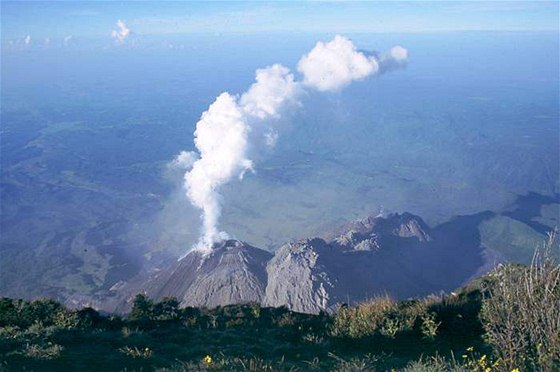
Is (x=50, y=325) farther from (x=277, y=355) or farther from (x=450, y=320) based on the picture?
(x=450, y=320)

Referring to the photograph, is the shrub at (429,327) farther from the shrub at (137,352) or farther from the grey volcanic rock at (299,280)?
the grey volcanic rock at (299,280)

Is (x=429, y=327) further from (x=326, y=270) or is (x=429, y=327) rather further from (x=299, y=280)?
(x=326, y=270)

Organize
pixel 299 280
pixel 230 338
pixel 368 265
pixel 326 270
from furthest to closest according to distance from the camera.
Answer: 1. pixel 368 265
2. pixel 326 270
3. pixel 299 280
4. pixel 230 338

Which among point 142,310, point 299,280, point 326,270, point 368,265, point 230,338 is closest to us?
point 230,338

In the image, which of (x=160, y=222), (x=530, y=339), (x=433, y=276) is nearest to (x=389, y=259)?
(x=433, y=276)

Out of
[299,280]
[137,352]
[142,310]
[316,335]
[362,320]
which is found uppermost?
[137,352]

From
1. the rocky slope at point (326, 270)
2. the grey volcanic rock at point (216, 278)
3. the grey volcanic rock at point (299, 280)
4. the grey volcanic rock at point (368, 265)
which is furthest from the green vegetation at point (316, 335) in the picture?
the grey volcanic rock at point (216, 278)

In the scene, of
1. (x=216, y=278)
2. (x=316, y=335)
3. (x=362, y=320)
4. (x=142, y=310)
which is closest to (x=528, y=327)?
(x=362, y=320)
